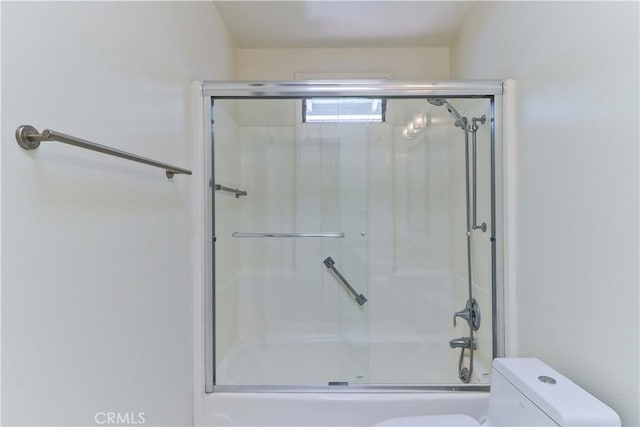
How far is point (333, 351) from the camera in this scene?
7.34 ft

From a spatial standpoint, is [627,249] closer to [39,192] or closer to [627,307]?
[627,307]

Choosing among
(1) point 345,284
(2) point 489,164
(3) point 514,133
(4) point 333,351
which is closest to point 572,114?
(3) point 514,133

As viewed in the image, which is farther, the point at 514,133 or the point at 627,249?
the point at 514,133

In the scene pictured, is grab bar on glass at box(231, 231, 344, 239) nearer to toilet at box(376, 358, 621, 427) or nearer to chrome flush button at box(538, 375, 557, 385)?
toilet at box(376, 358, 621, 427)

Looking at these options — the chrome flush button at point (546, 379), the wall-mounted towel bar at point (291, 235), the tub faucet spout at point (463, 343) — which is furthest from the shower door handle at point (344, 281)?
the chrome flush button at point (546, 379)

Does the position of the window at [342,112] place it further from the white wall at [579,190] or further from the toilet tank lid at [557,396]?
the toilet tank lid at [557,396]

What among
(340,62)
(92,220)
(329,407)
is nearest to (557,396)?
(329,407)

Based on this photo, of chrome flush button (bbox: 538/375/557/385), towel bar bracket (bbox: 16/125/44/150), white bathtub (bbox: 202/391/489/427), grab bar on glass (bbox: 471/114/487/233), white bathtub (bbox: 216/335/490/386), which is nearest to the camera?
towel bar bracket (bbox: 16/125/44/150)

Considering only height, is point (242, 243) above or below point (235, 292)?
above

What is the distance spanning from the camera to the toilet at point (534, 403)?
33.2 inches

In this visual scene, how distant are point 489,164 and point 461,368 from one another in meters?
1.09

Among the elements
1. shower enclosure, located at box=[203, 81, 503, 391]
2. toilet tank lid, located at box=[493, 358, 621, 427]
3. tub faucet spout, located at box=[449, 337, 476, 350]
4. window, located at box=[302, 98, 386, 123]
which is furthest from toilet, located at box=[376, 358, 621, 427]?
window, located at box=[302, 98, 386, 123]

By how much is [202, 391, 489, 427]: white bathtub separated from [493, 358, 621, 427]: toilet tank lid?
1.76ft

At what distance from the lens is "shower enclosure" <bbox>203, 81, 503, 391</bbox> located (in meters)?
2.05
